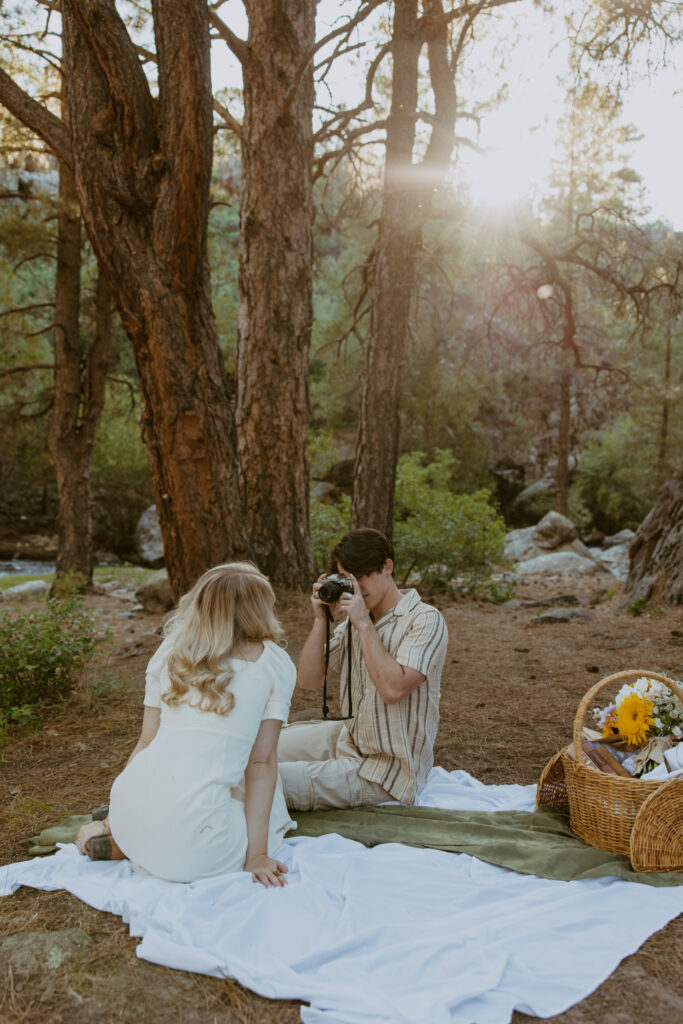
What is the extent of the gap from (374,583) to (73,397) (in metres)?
8.96

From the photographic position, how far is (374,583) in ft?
11.1

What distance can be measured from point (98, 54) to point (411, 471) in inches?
297

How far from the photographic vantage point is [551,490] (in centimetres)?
2355

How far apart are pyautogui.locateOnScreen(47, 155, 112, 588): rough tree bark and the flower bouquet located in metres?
9.20

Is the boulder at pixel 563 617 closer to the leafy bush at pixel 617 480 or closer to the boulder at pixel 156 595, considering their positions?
the boulder at pixel 156 595

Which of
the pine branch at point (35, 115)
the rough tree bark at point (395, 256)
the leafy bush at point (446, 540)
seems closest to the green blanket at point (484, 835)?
the pine branch at point (35, 115)

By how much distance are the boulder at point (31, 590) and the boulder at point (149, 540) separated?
5.52 m

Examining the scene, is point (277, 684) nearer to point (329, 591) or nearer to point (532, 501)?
point (329, 591)

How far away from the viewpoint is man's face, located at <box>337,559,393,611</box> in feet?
11.0

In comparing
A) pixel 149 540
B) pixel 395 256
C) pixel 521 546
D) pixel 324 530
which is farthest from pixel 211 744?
pixel 149 540

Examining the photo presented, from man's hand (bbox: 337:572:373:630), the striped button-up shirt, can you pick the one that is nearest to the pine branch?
man's hand (bbox: 337:572:373:630)

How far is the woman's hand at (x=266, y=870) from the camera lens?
2.70m

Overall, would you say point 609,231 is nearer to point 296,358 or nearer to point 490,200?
point 490,200

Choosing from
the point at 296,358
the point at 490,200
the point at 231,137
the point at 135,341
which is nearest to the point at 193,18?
the point at 135,341
